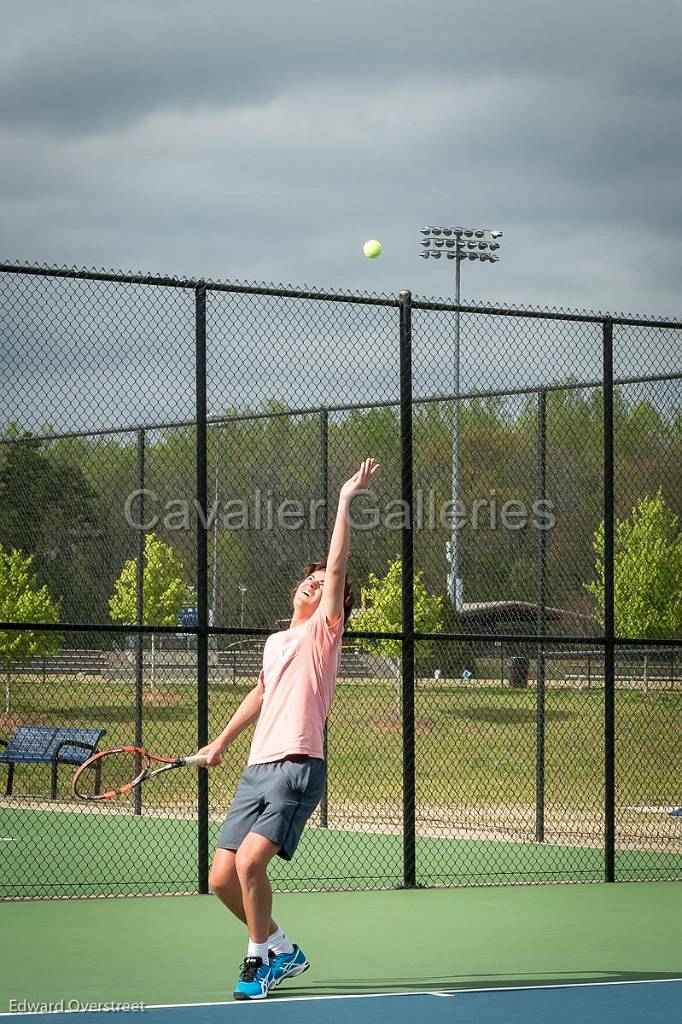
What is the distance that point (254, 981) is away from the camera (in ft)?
19.1

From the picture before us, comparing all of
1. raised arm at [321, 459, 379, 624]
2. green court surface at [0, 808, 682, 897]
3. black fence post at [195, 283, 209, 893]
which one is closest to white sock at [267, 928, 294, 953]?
raised arm at [321, 459, 379, 624]

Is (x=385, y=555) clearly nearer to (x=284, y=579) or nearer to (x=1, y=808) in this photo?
(x=284, y=579)

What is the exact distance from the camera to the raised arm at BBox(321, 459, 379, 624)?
594cm

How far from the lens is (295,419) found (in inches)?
480

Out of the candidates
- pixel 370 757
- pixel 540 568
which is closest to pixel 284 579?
pixel 540 568

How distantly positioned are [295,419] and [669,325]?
3188 mm

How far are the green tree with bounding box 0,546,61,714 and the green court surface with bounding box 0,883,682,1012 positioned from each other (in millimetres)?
4494

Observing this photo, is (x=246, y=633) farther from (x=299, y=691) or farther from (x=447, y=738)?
(x=447, y=738)

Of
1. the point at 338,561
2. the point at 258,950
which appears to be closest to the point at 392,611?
the point at 338,561

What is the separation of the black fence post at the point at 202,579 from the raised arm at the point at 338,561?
8.46 ft

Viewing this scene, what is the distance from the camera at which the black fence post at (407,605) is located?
900 centimetres

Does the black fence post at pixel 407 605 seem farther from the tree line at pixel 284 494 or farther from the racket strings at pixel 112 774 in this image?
the racket strings at pixel 112 774

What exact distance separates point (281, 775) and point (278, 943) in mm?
617

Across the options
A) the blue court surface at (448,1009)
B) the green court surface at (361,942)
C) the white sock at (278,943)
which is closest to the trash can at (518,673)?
the green court surface at (361,942)
